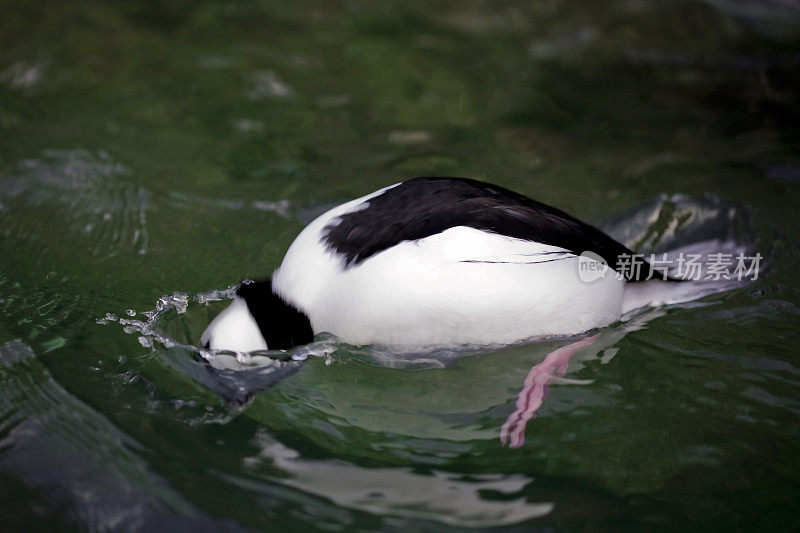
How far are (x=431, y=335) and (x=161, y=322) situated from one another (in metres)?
1.24

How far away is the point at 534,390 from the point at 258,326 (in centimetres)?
113

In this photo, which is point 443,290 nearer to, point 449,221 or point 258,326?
point 449,221

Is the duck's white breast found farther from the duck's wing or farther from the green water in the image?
the green water

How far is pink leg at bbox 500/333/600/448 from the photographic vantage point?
2.93 m

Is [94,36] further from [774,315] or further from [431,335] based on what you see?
[774,315]

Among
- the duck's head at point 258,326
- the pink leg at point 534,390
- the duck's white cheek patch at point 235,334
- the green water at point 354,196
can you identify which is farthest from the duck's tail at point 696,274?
the duck's white cheek patch at point 235,334

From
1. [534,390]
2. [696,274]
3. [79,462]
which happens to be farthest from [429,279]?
[696,274]

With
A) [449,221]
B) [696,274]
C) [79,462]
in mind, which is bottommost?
[79,462]

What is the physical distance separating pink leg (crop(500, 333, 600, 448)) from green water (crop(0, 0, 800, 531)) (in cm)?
5

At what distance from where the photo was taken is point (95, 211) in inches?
170

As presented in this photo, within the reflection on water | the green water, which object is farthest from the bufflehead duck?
the reflection on water

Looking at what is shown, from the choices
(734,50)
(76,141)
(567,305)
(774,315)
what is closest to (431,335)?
(567,305)

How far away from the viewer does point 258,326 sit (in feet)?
10.1

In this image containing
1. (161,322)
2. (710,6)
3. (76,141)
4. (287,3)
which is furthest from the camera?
(287,3)
